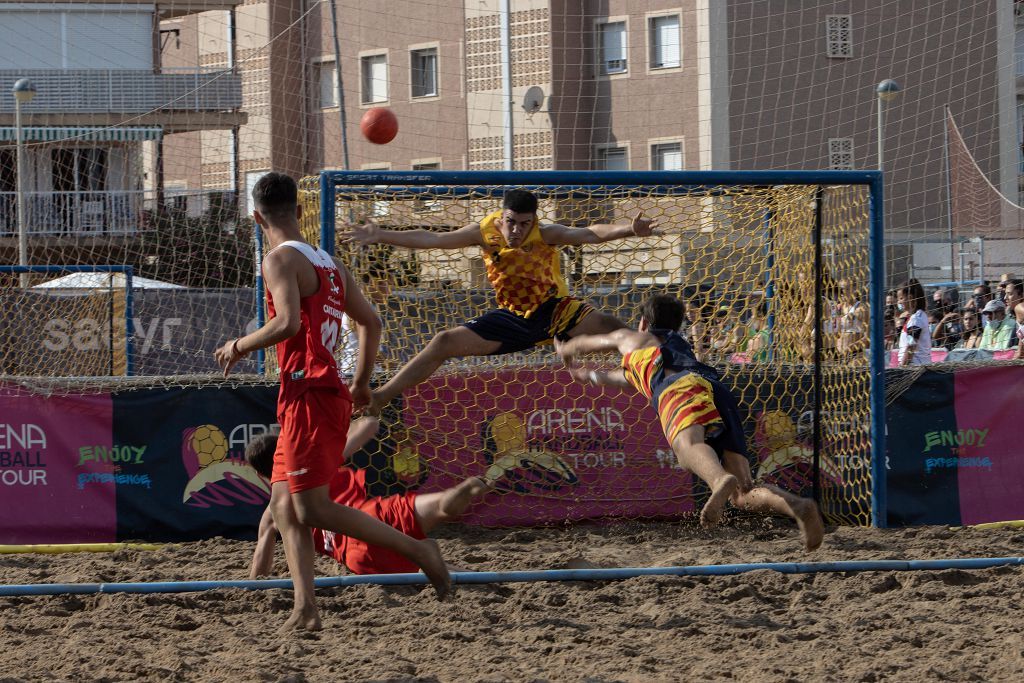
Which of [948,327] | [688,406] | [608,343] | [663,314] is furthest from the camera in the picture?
[948,327]

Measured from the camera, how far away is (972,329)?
529 inches

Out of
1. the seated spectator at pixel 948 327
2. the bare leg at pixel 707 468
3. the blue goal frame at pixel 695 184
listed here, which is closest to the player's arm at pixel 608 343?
the bare leg at pixel 707 468

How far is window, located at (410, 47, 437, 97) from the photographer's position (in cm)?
2746

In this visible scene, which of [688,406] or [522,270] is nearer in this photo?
[688,406]

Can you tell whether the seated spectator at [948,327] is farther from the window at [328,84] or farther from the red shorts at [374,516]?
the window at [328,84]

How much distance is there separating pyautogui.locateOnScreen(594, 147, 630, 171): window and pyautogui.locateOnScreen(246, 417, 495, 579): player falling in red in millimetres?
19752

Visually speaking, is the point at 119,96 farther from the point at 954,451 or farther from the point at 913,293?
the point at 954,451

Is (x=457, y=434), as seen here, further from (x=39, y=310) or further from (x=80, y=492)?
(x=39, y=310)

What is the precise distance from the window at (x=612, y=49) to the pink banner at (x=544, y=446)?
51.3ft

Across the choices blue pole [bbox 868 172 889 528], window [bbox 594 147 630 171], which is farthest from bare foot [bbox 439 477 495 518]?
window [bbox 594 147 630 171]

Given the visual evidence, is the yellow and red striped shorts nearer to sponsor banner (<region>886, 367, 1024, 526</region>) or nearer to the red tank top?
the red tank top

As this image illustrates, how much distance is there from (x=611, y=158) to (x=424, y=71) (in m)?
4.71

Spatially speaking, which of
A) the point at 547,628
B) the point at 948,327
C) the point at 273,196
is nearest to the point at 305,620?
the point at 547,628

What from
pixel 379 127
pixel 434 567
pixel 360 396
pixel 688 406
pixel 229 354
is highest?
pixel 379 127
